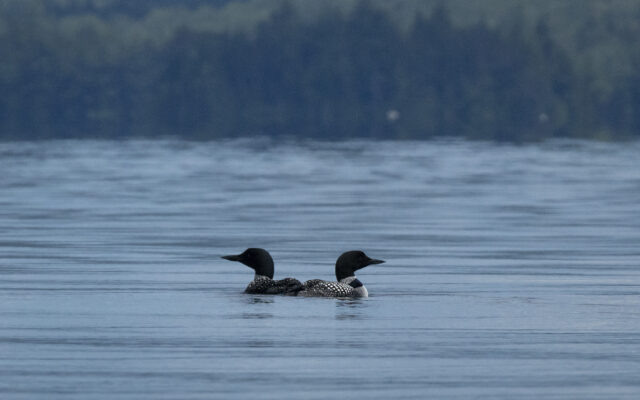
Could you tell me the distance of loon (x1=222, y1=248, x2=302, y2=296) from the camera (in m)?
17.5

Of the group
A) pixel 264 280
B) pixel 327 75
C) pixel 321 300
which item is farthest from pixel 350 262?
pixel 327 75

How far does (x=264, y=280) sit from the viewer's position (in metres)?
17.6

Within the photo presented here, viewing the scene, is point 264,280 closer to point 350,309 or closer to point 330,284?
point 330,284

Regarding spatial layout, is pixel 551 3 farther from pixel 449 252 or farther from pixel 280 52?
pixel 449 252

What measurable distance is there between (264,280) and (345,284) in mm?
869

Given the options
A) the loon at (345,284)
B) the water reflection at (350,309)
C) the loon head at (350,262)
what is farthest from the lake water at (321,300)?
the loon head at (350,262)

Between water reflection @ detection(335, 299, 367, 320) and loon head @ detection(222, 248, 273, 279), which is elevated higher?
loon head @ detection(222, 248, 273, 279)

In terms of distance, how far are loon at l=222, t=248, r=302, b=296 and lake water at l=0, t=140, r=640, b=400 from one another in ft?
0.96

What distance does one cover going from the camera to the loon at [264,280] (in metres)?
17.5

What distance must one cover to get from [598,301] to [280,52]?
145 m

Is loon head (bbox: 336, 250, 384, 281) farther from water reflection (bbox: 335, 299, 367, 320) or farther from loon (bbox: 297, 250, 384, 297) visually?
water reflection (bbox: 335, 299, 367, 320)

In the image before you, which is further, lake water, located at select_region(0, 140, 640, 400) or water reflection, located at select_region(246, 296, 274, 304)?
water reflection, located at select_region(246, 296, 274, 304)

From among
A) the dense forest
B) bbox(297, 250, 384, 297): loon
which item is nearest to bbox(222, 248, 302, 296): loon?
bbox(297, 250, 384, 297): loon

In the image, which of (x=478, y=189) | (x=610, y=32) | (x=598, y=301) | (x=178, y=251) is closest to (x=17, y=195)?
(x=478, y=189)
